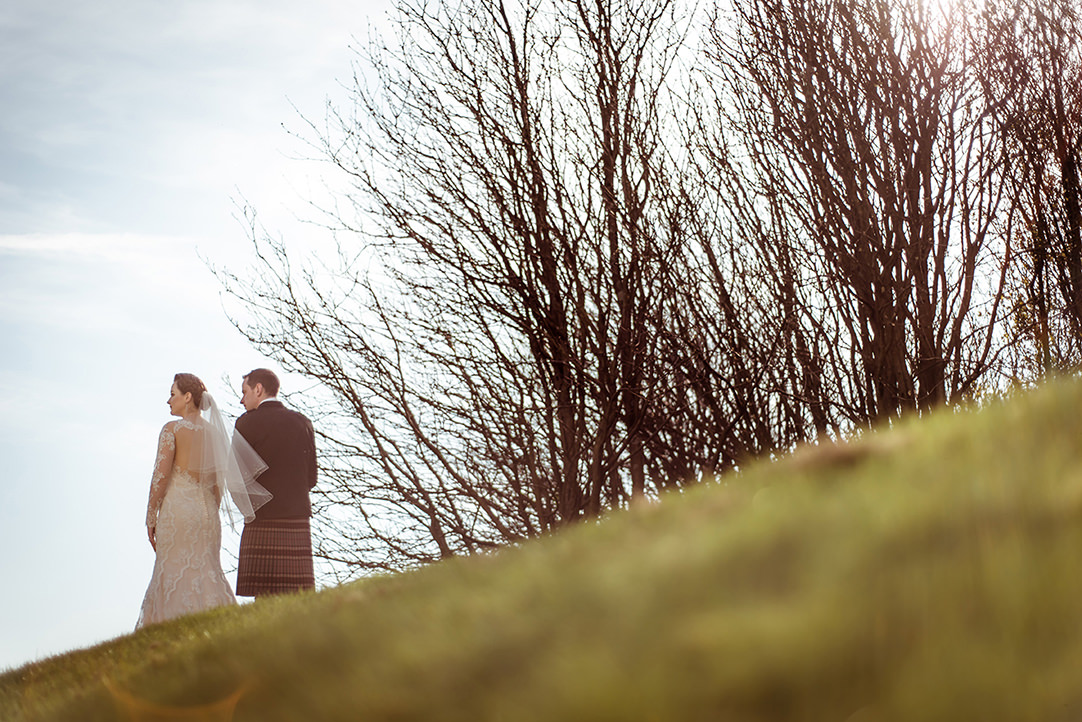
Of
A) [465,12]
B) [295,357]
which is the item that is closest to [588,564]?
[295,357]

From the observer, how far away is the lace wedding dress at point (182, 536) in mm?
7090

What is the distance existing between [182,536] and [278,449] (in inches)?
39.4

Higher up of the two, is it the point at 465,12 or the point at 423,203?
the point at 465,12

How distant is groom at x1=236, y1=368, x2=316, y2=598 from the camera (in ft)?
23.5

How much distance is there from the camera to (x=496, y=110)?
6.51 metres

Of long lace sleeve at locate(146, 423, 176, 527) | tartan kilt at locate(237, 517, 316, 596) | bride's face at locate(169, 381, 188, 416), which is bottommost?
tartan kilt at locate(237, 517, 316, 596)

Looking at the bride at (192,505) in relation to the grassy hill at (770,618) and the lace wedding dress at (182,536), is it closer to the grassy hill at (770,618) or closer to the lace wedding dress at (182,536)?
the lace wedding dress at (182,536)

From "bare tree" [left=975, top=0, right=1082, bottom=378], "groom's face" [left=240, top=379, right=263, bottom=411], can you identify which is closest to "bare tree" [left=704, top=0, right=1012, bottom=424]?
"bare tree" [left=975, top=0, right=1082, bottom=378]

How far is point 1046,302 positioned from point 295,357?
654cm

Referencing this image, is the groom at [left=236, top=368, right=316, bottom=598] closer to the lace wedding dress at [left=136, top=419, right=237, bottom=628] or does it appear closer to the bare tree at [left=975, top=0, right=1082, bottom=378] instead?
the lace wedding dress at [left=136, top=419, right=237, bottom=628]

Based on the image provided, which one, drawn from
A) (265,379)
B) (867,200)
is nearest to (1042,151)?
(867,200)

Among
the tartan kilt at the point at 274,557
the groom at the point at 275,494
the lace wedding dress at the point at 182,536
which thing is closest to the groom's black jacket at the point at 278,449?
the groom at the point at 275,494

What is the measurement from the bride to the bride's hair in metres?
0.10

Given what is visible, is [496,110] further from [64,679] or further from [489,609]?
[489,609]
